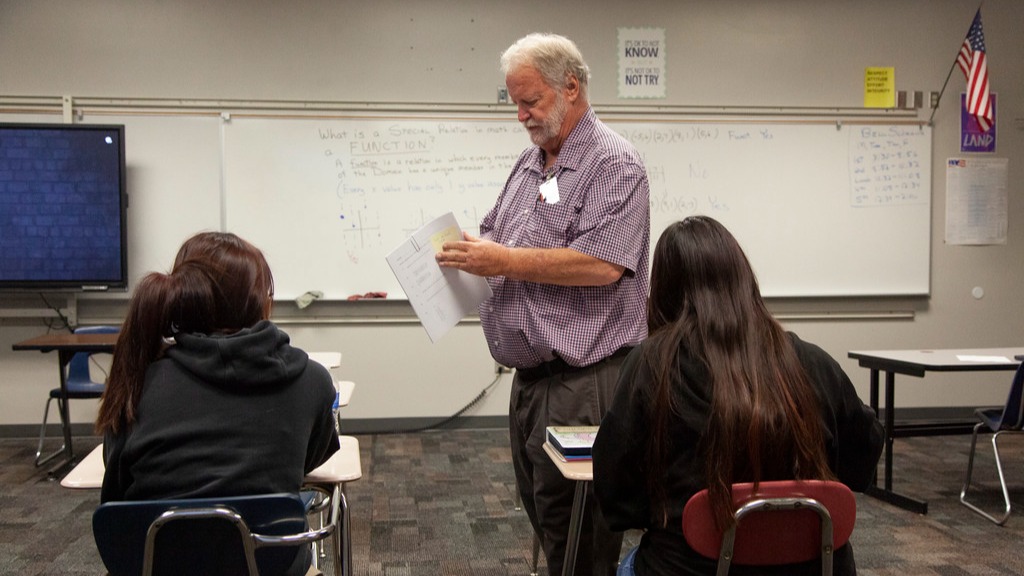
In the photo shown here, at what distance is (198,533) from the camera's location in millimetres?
1367

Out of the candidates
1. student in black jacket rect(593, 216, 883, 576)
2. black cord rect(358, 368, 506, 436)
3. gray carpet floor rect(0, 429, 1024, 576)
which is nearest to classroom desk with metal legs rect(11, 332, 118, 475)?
gray carpet floor rect(0, 429, 1024, 576)

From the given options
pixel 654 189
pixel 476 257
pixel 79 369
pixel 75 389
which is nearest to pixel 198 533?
pixel 476 257

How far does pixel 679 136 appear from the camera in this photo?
5.12 meters

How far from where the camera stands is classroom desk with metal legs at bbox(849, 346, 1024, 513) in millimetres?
3373

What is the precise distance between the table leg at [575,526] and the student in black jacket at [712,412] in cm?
33

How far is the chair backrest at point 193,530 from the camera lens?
1309 mm

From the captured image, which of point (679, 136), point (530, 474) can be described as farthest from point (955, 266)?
point (530, 474)

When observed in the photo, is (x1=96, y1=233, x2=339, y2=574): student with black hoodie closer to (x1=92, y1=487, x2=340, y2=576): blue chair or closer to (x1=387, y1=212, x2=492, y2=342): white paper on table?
(x1=92, y1=487, x2=340, y2=576): blue chair

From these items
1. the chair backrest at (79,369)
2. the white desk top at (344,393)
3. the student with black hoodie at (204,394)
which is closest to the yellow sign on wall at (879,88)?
the white desk top at (344,393)

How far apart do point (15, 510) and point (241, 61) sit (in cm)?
269

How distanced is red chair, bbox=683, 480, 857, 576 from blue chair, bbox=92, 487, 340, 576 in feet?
2.14

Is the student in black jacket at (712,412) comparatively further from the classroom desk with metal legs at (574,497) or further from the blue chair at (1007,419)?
the blue chair at (1007,419)

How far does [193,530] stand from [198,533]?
0.4 inches

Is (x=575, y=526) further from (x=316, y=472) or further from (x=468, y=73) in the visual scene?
(x=468, y=73)
